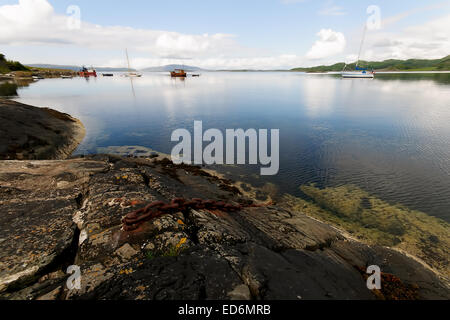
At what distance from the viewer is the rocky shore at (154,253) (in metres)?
3.07

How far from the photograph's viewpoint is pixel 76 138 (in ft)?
73.7

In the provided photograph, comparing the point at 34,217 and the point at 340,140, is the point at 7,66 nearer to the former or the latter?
the point at 34,217

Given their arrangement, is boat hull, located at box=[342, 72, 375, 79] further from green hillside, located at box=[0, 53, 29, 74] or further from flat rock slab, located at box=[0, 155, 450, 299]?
green hillside, located at box=[0, 53, 29, 74]

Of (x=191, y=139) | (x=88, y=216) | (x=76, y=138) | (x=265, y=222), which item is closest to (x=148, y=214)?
(x=88, y=216)

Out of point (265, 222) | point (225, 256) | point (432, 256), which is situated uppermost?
point (225, 256)

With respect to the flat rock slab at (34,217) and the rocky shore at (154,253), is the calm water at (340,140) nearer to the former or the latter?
the rocky shore at (154,253)

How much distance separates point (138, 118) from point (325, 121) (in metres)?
32.4

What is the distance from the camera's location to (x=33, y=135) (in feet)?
56.2

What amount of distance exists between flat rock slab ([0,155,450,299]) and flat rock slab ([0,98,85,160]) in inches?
439

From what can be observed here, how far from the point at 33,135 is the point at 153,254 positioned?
21129 millimetres

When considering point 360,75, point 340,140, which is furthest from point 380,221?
point 360,75

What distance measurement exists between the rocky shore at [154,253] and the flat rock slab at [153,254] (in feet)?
0.06

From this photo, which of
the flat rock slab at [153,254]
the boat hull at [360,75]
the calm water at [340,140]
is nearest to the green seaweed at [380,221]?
the calm water at [340,140]
